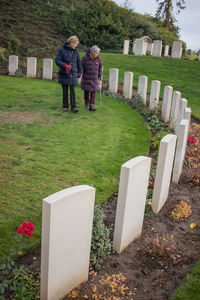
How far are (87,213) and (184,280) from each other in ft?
3.51

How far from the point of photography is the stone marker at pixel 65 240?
6.25ft

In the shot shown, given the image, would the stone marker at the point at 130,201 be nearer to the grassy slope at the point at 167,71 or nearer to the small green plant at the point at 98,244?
the small green plant at the point at 98,244

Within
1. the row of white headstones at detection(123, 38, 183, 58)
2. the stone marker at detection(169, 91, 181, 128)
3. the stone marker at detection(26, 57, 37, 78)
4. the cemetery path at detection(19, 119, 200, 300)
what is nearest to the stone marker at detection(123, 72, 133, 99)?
the stone marker at detection(169, 91, 181, 128)

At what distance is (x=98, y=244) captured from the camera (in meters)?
2.65

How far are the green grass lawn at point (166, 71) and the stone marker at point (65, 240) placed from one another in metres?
7.85

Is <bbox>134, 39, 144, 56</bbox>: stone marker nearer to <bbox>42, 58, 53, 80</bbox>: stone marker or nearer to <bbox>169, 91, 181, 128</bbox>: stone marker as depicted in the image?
<bbox>42, 58, 53, 80</bbox>: stone marker

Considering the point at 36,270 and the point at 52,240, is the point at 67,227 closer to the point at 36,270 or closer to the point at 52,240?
the point at 52,240

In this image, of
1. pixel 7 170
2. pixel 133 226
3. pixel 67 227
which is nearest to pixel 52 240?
pixel 67 227

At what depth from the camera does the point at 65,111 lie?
24.1 ft

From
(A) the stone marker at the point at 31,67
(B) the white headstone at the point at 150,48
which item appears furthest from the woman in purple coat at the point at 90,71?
(B) the white headstone at the point at 150,48

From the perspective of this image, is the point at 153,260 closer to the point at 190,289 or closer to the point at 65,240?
the point at 190,289

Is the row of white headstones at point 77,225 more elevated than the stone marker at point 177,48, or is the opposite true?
the stone marker at point 177,48

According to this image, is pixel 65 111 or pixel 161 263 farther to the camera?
pixel 65 111

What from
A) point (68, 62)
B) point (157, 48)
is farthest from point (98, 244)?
point (157, 48)
